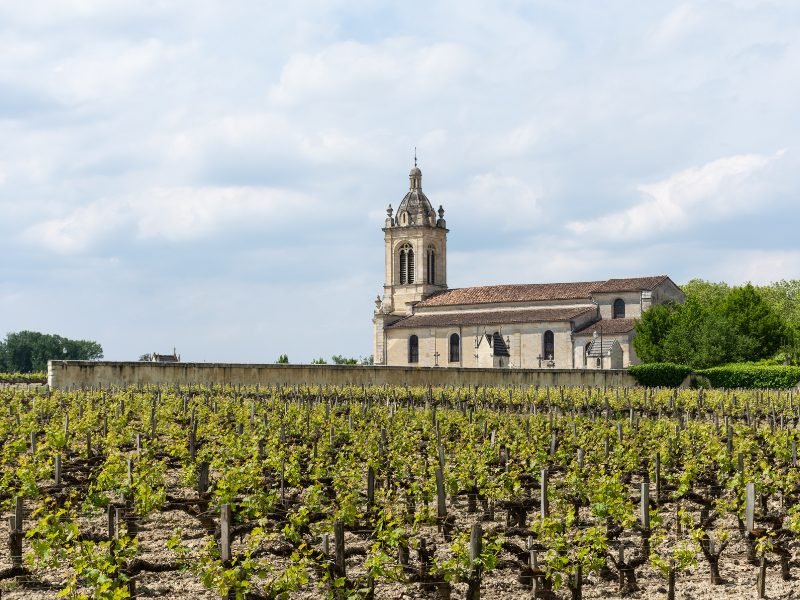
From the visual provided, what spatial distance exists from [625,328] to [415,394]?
25431 mm

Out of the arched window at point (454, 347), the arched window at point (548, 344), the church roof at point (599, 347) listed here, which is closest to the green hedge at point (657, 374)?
the church roof at point (599, 347)

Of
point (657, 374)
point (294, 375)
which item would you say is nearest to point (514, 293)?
point (657, 374)

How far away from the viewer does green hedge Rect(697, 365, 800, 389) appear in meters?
43.8

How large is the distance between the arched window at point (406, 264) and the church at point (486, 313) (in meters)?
0.07

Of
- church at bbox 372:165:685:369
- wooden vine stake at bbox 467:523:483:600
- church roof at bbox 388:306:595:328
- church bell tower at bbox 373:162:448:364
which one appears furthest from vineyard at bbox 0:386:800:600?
church bell tower at bbox 373:162:448:364

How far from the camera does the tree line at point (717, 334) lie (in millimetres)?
51438

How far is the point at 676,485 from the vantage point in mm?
14227

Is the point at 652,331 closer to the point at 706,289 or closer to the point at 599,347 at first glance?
the point at 599,347

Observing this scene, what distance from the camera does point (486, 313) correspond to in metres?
64.6

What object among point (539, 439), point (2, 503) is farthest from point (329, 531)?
point (539, 439)

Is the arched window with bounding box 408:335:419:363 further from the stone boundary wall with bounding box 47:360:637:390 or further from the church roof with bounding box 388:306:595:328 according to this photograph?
the stone boundary wall with bounding box 47:360:637:390

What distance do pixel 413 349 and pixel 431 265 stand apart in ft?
27.7

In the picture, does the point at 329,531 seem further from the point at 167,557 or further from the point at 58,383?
the point at 58,383

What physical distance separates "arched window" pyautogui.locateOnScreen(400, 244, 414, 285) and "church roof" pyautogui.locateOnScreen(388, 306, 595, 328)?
15.5 feet
